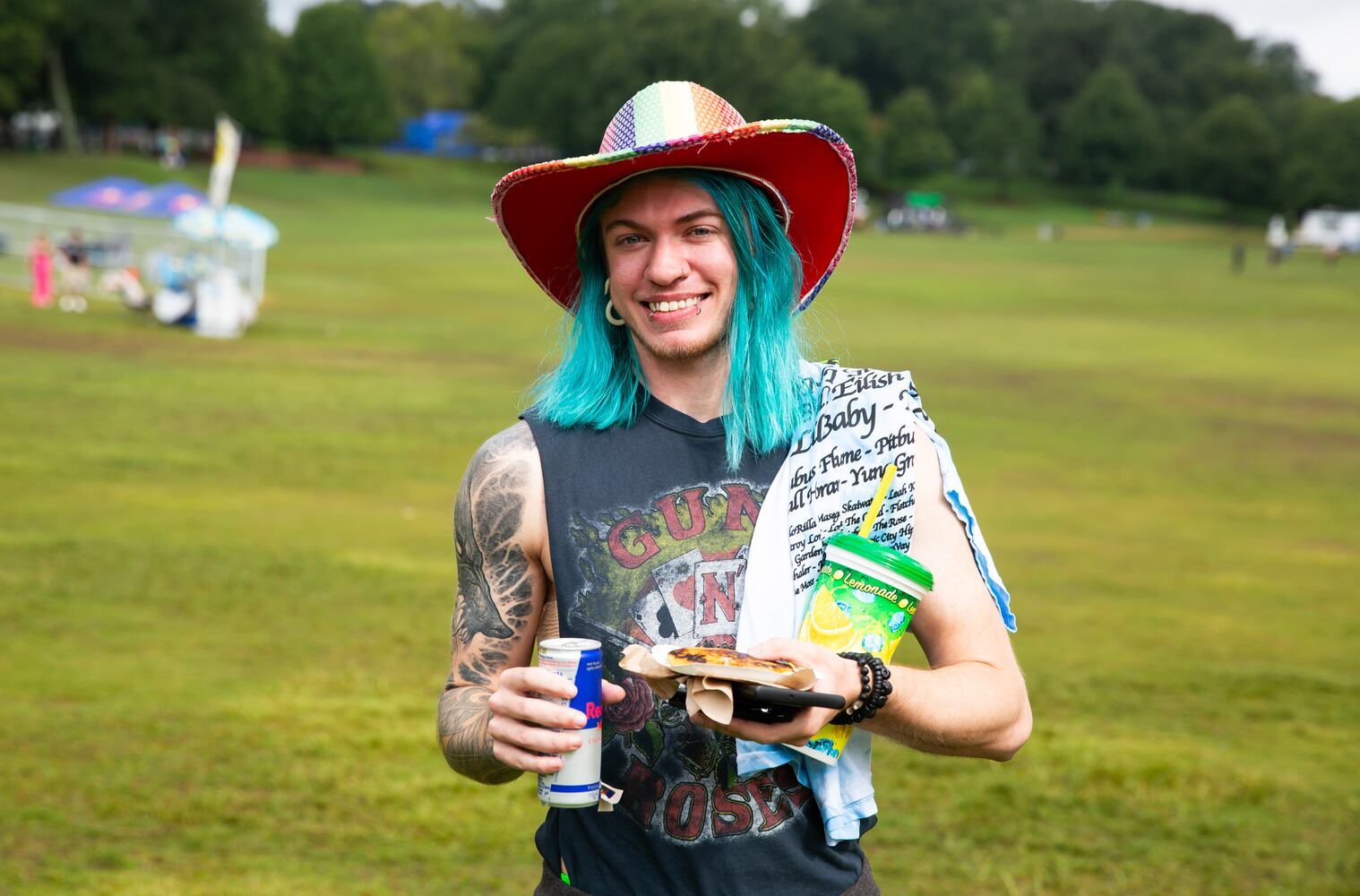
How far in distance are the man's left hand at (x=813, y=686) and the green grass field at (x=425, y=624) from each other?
0.94 m

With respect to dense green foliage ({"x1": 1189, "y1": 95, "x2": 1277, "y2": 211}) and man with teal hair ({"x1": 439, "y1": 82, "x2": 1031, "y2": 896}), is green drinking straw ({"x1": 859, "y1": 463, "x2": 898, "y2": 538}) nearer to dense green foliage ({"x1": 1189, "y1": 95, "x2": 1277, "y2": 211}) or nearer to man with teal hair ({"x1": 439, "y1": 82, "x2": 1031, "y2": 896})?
man with teal hair ({"x1": 439, "y1": 82, "x2": 1031, "y2": 896})

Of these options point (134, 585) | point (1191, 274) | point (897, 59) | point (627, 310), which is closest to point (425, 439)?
point (134, 585)

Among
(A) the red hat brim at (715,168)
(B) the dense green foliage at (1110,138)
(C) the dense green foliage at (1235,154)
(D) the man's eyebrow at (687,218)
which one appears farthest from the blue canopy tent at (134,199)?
(B) the dense green foliage at (1110,138)

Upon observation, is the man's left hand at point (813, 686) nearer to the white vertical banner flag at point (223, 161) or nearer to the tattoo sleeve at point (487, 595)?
the tattoo sleeve at point (487, 595)

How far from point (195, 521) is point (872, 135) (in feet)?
353

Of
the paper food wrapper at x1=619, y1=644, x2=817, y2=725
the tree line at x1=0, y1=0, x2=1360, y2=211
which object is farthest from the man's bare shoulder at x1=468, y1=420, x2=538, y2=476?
the tree line at x1=0, y1=0, x2=1360, y2=211

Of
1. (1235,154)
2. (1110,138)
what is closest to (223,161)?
(1235,154)

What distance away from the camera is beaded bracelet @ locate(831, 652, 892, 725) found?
93.8 inches

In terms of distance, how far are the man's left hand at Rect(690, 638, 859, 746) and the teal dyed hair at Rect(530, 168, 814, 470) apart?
0.49 metres

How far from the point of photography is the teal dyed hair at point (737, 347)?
2.78m

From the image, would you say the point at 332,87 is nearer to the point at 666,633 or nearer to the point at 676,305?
the point at 676,305

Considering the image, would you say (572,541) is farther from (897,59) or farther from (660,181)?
(897,59)

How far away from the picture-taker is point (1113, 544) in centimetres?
1210

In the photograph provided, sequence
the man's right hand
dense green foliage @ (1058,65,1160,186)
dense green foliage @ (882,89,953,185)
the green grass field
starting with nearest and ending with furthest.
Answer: the man's right hand → the green grass field → dense green foliage @ (882,89,953,185) → dense green foliage @ (1058,65,1160,186)
